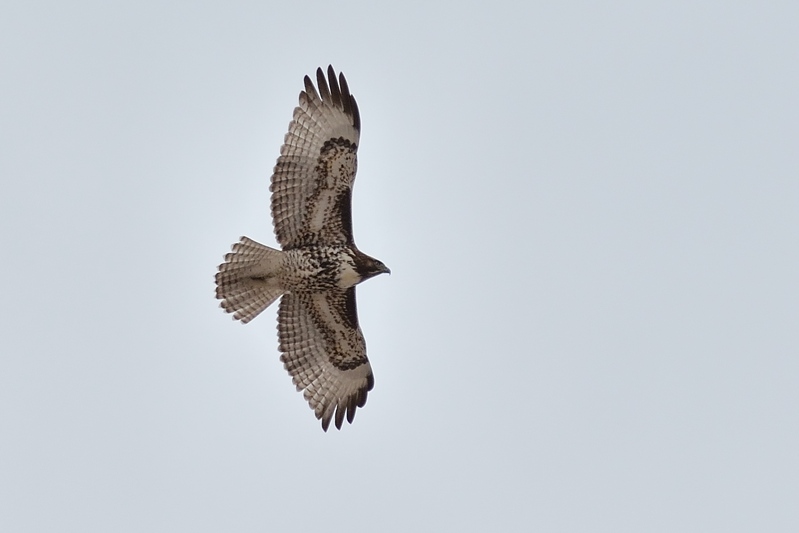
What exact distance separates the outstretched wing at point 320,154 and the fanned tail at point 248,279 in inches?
23.3

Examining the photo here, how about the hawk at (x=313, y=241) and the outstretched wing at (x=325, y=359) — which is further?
the outstretched wing at (x=325, y=359)

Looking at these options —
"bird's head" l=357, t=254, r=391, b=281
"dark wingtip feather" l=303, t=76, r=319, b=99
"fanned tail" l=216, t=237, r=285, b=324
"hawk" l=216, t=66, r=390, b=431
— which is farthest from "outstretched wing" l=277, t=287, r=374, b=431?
"dark wingtip feather" l=303, t=76, r=319, b=99

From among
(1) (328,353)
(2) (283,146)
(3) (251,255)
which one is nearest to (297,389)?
(1) (328,353)

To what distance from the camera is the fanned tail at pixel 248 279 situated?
16.7 metres

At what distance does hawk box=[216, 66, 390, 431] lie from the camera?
16.4 m

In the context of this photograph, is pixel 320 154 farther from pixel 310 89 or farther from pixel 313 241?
pixel 313 241

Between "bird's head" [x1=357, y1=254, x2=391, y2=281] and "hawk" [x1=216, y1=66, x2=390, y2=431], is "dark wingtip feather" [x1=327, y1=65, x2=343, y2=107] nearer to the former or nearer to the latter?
"hawk" [x1=216, y1=66, x2=390, y2=431]

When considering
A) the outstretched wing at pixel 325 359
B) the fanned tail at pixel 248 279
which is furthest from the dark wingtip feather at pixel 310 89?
the outstretched wing at pixel 325 359

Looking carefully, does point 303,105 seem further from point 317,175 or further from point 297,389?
point 297,389

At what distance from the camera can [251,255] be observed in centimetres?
1675

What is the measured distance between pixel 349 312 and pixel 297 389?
1184 millimetres

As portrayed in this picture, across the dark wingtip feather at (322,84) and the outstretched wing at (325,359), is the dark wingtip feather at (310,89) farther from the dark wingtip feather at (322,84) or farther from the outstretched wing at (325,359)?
the outstretched wing at (325,359)

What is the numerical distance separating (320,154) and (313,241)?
1.04 m

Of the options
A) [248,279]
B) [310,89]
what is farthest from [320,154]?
[248,279]
